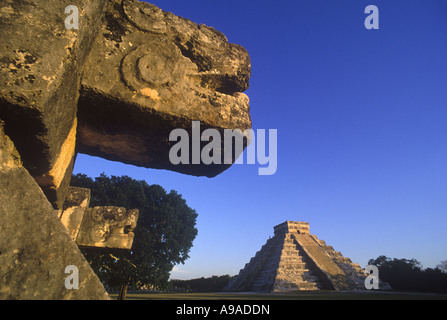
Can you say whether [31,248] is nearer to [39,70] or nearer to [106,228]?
[39,70]

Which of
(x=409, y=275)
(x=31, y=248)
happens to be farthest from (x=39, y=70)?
(x=409, y=275)

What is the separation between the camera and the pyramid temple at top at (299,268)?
71.5 ft

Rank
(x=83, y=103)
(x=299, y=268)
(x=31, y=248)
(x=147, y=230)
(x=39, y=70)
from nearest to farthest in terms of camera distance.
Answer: (x=31, y=248)
(x=39, y=70)
(x=83, y=103)
(x=147, y=230)
(x=299, y=268)

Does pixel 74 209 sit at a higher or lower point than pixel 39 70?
lower

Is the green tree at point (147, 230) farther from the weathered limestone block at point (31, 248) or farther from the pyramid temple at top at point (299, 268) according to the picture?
the weathered limestone block at point (31, 248)

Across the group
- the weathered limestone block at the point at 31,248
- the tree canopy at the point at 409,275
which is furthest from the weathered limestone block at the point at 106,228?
the tree canopy at the point at 409,275

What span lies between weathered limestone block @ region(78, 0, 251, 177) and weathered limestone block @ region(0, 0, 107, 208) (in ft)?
Result: 0.59

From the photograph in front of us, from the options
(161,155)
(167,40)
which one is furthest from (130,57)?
(161,155)

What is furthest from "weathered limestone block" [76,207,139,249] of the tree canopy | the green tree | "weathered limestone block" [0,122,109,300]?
the tree canopy

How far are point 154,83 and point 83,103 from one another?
418 mm

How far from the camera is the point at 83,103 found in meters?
1.39

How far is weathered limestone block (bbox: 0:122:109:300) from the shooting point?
2.73 feet

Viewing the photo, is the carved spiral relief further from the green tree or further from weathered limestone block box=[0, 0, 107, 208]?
the green tree

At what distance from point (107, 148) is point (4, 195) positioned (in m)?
0.93
